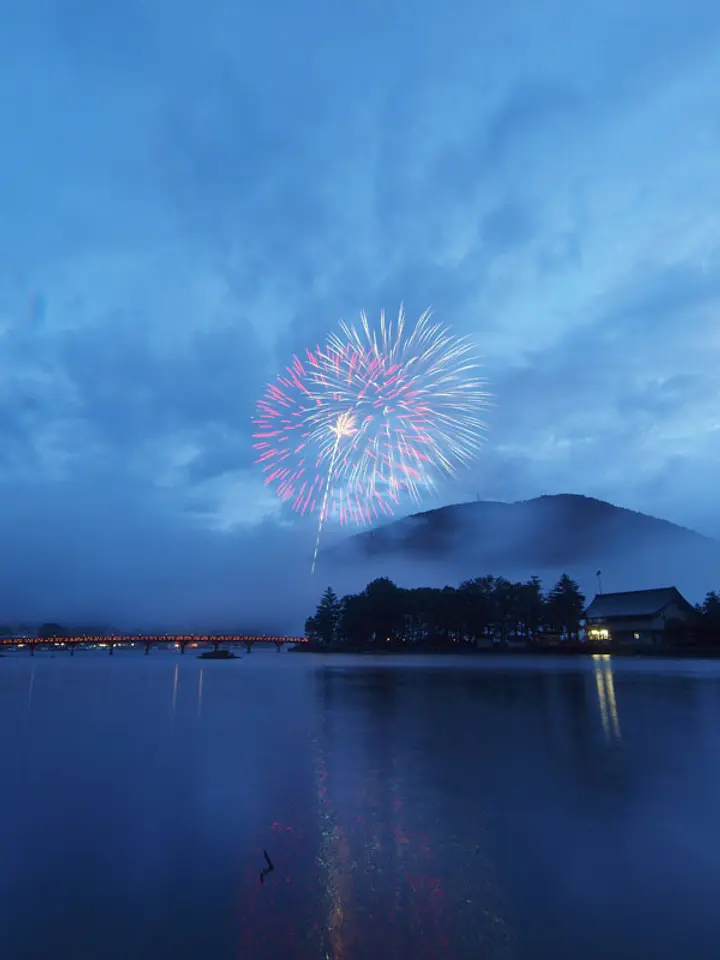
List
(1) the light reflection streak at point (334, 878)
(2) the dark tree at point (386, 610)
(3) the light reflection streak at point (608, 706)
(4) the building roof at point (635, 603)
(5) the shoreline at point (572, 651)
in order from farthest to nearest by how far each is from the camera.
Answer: (2) the dark tree at point (386, 610)
(4) the building roof at point (635, 603)
(5) the shoreline at point (572, 651)
(3) the light reflection streak at point (608, 706)
(1) the light reflection streak at point (334, 878)

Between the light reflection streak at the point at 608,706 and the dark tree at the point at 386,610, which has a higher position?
the dark tree at the point at 386,610

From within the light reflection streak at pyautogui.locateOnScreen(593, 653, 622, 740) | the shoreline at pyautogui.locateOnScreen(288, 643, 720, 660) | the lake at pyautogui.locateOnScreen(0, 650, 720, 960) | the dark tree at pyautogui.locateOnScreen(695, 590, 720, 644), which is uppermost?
the dark tree at pyautogui.locateOnScreen(695, 590, 720, 644)

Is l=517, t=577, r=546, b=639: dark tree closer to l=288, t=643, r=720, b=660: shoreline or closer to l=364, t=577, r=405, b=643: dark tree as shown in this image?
l=288, t=643, r=720, b=660: shoreline

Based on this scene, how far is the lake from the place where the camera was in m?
10.8

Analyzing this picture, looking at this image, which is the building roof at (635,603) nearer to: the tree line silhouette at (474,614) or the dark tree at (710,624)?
the tree line silhouette at (474,614)

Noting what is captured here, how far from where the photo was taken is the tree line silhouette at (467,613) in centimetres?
14800

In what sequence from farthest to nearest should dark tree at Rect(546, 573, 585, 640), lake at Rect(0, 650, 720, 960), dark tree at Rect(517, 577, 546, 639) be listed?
1. dark tree at Rect(517, 577, 546, 639)
2. dark tree at Rect(546, 573, 585, 640)
3. lake at Rect(0, 650, 720, 960)

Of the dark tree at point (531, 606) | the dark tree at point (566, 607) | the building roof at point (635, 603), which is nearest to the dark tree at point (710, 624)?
the building roof at point (635, 603)

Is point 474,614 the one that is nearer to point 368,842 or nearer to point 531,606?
point 531,606

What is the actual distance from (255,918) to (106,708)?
42.6m

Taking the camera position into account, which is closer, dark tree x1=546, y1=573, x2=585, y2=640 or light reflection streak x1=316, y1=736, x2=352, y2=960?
light reflection streak x1=316, y1=736, x2=352, y2=960

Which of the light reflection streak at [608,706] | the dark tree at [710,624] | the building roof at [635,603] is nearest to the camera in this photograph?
the light reflection streak at [608,706]

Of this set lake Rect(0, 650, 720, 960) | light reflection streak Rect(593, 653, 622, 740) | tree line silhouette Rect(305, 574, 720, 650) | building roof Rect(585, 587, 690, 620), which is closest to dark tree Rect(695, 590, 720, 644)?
tree line silhouette Rect(305, 574, 720, 650)

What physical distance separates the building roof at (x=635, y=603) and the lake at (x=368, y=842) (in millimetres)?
115445
